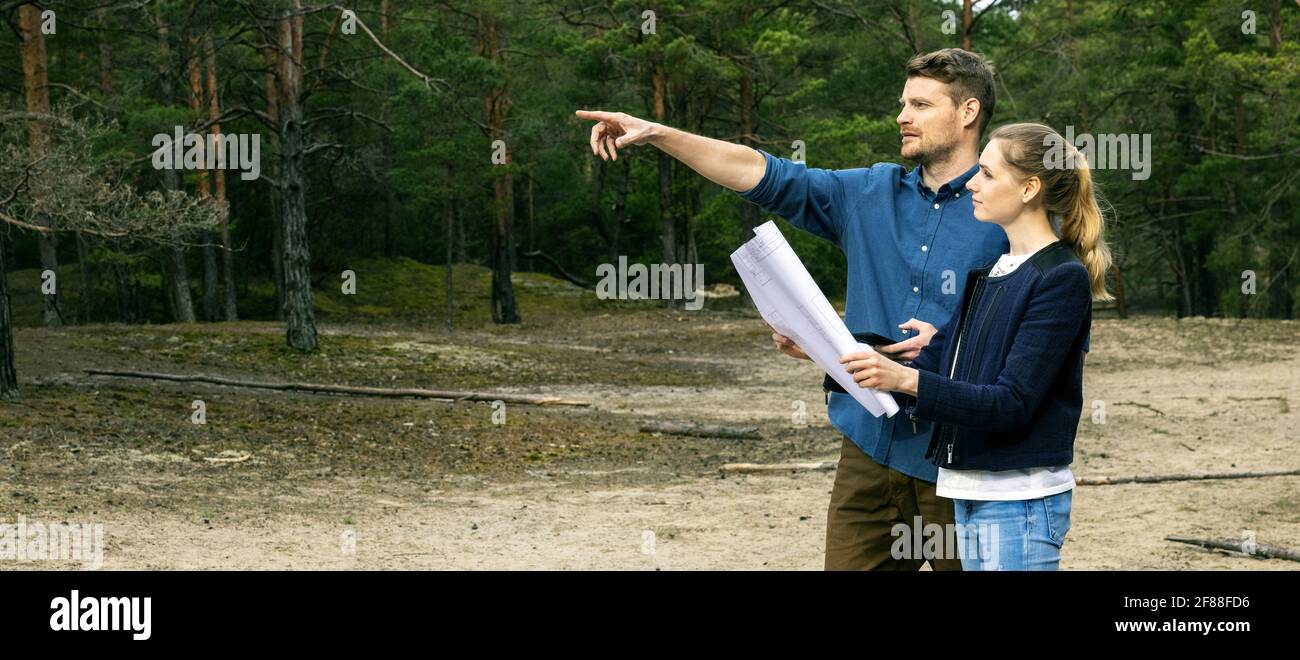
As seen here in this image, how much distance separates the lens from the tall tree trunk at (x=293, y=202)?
22.4m

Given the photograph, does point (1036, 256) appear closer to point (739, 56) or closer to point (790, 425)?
point (790, 425)

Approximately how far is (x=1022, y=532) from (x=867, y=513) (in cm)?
76

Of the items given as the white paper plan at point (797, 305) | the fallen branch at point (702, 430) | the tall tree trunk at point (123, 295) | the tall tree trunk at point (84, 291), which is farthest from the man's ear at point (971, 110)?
the tall tree trunk at point (84, 291)

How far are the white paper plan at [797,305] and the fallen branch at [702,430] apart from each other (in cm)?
1203

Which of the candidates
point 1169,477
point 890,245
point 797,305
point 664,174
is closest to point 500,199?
point 664,174

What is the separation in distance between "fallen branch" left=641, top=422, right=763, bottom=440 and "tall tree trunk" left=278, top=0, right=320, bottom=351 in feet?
27.8

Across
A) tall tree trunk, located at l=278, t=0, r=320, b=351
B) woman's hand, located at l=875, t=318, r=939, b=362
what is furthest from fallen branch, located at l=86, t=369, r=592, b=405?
woman's hand, located at l=875, t=318, r=939, b=362

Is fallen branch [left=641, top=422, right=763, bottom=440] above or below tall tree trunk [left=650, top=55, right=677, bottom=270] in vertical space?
below

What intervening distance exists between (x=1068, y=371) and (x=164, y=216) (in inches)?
479

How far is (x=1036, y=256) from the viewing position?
3154 mm

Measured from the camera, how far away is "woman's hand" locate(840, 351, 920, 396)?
3014mm

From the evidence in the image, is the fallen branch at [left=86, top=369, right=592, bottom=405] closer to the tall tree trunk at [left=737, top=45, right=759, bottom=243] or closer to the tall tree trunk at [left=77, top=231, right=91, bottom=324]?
the tall tree trunk at [left=737, top=45, right=759, bottom=243]

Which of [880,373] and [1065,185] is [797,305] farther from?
[1065,185]
